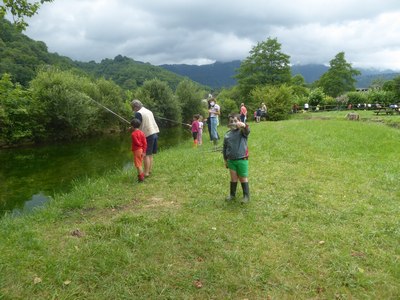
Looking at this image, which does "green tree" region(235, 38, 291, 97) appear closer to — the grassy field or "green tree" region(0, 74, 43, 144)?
"green tree" region(0, 74, 43, 144)

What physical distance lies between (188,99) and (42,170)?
37341 mm

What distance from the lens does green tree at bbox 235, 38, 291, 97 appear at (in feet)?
179

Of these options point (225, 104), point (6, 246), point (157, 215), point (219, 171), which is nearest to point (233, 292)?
point (157, 215)

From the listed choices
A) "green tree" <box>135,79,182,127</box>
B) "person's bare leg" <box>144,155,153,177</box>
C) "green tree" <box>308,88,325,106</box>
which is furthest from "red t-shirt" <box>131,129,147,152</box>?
"green tree" <box>308,88,325,106</box>

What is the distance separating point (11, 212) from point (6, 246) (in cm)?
484

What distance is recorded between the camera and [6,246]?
17.7ft

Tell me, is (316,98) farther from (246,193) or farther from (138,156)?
(246,193)

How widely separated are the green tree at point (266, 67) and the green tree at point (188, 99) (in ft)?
34.3

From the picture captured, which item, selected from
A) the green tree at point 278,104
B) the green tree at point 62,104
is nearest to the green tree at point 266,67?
the green tree at point 278,104

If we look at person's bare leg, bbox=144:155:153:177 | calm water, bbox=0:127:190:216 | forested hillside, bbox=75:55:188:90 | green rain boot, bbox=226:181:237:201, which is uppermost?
forested hillside, bbox=75:55:188:90

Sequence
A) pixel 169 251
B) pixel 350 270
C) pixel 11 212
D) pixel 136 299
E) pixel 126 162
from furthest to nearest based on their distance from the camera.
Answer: pixel 126 162, pixel 11 212, pixel 169 251, pixel 350 270, pixel 136 299

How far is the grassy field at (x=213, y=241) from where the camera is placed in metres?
4.21

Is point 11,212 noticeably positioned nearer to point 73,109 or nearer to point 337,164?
point 337,164

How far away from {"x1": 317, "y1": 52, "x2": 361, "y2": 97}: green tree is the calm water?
62.5m
